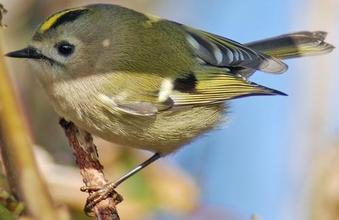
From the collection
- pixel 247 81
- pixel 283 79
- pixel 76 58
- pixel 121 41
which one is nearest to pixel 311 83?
pixel 247 81

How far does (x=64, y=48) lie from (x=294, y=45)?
714 millimetres

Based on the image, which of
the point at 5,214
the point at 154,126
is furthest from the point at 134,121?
the point at 5,214

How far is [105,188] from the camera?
1346mm

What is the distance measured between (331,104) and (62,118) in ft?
2.48

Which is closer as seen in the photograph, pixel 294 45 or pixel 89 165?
pixel 89 165

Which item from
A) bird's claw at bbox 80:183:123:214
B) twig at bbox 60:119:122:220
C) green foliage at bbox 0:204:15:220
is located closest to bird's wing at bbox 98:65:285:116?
twig at bbox 60:119:122:220

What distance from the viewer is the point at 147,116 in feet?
5.12

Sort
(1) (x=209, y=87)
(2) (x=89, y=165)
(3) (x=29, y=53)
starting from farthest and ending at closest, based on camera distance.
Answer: (1) (x=209, y=87) < (3) (x=29, y=53) < (2) (x=89, y=165)

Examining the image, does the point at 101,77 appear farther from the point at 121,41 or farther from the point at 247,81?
the point at 247,81

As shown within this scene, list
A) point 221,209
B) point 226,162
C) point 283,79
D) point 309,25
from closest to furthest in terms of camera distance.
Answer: point 221,209 < point 309,25 < point 283,79 < point 226,162

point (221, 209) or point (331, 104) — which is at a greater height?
point (331, 104)

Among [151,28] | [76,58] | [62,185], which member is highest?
[151,28]

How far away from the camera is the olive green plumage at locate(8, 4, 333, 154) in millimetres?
1451

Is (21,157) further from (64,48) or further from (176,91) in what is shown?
(176,91)
